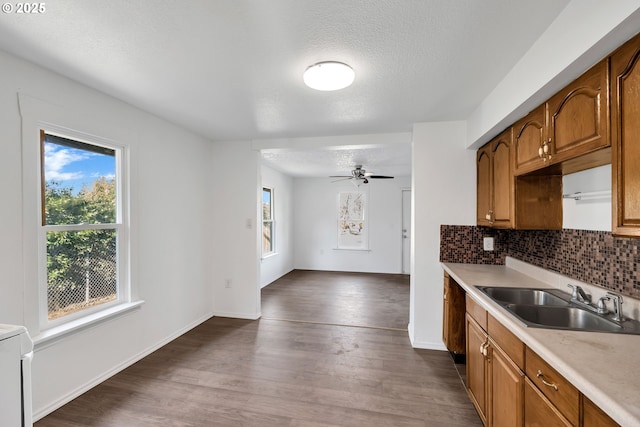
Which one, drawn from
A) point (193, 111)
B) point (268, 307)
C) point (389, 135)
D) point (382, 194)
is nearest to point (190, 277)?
point (268, 307)

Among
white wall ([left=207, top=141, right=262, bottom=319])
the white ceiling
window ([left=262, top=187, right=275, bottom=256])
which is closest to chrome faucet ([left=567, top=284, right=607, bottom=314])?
the white ceiling

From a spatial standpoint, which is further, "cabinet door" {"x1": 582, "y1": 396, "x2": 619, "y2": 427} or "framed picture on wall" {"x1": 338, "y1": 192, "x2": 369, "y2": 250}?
"framed picture on wall" {"x1": 338, "y1": 192, "x2": 369, "y2": 250}

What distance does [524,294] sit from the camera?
2037 mm

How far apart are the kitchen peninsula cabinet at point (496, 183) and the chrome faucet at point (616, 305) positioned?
0.80 m

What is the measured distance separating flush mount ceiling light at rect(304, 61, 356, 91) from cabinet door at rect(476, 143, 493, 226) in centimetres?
159

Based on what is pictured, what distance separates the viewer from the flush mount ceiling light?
1.86 m

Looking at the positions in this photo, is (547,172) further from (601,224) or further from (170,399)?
(170,399)

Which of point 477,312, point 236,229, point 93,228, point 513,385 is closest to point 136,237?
point 93,228

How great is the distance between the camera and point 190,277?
11.7ft

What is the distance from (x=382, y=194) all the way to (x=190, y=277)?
488 cm

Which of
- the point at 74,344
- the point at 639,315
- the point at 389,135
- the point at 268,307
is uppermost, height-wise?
the point at 389,135

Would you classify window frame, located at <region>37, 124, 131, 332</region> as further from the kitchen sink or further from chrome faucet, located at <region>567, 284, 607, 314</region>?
chrome faucet, located at <region>567, 284, 607, 314</region>

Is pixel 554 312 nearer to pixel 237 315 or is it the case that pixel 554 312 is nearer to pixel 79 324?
pixel 79 324

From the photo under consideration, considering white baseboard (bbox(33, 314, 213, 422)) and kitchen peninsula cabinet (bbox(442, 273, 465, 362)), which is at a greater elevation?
kitchen peninsula cabinet (bbox(442, 273, 465, 362))
